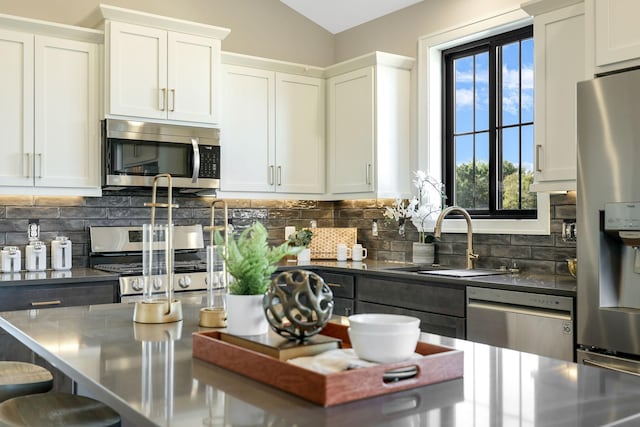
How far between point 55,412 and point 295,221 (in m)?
3.49

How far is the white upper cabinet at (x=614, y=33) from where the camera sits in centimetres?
297

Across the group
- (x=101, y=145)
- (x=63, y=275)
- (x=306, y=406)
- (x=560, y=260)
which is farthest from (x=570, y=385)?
(x=101, y=145)

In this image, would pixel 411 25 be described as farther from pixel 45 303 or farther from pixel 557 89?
pixel 45 303

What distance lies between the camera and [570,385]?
141cm

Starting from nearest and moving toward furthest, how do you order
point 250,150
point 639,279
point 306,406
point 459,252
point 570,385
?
point 306,406 → point 570,385 → point 639,279 → point 459,252 → point 250,150

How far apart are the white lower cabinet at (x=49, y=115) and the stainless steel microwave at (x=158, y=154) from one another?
12 centimetres

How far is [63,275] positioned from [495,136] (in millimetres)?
2793

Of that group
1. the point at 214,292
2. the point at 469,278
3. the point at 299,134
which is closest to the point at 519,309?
the point at 469,278

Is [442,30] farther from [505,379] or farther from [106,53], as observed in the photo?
[505,379]

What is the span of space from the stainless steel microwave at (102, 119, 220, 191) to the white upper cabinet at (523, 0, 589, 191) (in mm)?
2110

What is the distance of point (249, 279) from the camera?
1.79m

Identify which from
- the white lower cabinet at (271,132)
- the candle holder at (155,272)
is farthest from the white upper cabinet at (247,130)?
the candle holder at (155,272)

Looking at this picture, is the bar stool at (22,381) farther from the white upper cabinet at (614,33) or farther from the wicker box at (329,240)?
the wicker box at (329,240)

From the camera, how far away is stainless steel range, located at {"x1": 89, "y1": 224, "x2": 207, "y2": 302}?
12.8ft
